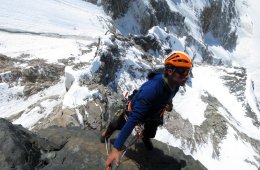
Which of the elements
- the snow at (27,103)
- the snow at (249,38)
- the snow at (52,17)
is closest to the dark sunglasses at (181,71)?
the snow at (27,103)

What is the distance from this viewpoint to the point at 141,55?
29750 millimetres

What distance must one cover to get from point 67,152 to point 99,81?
14.6 meters

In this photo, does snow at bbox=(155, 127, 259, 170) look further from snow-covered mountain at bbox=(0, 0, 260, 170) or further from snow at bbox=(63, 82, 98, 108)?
snow at bbox=(63, 82, 98, 108)

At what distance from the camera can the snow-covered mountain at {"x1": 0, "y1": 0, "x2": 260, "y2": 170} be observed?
67.1ft

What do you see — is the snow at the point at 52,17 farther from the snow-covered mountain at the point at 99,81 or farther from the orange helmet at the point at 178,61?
the orange helmet at the point at 178,61

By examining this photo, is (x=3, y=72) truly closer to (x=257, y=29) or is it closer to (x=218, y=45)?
(x=218, y=45)

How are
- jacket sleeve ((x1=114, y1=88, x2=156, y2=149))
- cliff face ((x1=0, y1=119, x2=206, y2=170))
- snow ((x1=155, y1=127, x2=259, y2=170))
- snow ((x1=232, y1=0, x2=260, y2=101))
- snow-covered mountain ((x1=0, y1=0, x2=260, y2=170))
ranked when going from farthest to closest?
snow ((x1=232, y1=0, x2=260, y2=101)) → snow ((x1=155, y1=127, x2=259, y2=170)) → snow-covered mountain ((x1=0, y1=0, x2=260, y2=170)) → cliff face ((x1=0, y1=119, x2=206, y2=170)) → jacket sleeve ((x1=114, y1=88, x2=156, y2=149))

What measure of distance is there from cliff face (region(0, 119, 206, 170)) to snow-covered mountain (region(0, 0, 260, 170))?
6237 millimetres

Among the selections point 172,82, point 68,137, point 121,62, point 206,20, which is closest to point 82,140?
point 68,137

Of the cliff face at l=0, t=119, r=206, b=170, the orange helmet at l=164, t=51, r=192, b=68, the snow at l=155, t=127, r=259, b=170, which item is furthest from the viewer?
the snow at l=155, t=127, r=259, b=170

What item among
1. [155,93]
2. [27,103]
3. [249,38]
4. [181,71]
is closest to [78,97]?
[27,103]

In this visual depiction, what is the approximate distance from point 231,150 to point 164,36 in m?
17.1

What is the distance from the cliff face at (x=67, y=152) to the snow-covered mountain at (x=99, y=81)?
20.5 feet

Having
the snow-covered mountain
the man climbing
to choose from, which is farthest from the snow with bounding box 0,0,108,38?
the man climbing
